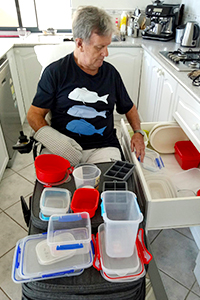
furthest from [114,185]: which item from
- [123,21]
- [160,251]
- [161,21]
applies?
[123,21]

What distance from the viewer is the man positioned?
3.72 ft

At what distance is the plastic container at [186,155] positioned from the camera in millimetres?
1407

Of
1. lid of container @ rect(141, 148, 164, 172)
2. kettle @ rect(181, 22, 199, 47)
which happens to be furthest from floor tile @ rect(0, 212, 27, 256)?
kettle @ rect(181, 22, 199, 47)

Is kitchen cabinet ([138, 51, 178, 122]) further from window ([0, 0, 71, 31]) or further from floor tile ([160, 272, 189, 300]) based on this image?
window ([0, 0, 71, 31])

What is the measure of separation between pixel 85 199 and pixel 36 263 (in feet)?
0.93

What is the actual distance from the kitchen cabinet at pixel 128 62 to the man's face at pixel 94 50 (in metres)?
1.41

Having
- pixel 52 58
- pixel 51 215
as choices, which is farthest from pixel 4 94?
pixel 51 215

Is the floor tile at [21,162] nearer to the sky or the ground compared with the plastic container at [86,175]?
nearer to the ground

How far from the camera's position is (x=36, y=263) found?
0.76 metres

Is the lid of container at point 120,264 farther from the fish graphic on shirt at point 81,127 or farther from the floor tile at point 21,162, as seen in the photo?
the floor tile at point 21,162

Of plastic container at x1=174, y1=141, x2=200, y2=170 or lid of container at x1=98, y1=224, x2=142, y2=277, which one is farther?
plastic container at x1=174, y1=141, x2=200, y2=170

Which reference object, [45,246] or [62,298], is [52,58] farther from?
[62,298]

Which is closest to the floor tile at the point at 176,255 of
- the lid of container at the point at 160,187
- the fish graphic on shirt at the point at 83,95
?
the lid of container at the point at 160,187

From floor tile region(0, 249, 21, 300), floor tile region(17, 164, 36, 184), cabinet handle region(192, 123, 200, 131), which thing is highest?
cabinet handle region(192, 123, 200, 131)
